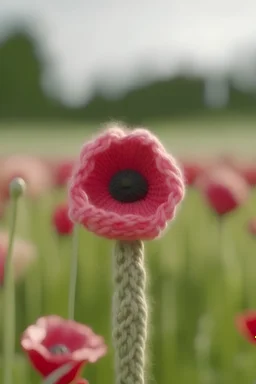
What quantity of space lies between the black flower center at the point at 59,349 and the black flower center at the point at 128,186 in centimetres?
9

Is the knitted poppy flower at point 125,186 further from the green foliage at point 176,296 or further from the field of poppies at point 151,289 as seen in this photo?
the green foliage at point 176,296

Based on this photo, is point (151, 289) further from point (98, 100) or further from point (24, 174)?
point (98, 100)

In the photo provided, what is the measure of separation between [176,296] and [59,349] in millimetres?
756

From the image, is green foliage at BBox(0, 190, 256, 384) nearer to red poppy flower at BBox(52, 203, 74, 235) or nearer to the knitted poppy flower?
red poppy flower at BBox(52, 203, 74, 235)

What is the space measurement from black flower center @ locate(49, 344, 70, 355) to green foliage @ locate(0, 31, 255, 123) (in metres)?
10.6

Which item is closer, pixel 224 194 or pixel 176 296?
pixel 224 194

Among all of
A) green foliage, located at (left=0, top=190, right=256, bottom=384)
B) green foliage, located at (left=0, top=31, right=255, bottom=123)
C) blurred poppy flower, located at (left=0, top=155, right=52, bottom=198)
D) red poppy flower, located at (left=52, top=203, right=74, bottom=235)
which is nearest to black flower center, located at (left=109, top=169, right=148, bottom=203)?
green foliage, located at (left=0, top=190, right=256, bottom=384)

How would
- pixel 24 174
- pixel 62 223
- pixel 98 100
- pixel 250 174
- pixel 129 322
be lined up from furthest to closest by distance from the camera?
1. pixel 98 100
2. pixel 250 174
3. pixel 24 174
4. pixel 62 223
5. pixel 129 322

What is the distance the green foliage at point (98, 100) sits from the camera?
1235 cm

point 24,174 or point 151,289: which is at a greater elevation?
point 24,174

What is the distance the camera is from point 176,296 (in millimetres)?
1216

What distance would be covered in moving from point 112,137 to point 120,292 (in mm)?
79

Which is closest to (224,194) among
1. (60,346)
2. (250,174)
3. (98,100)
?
(250,174)

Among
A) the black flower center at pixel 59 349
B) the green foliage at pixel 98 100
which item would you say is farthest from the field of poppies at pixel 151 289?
the green foliage at pixel 98 100
